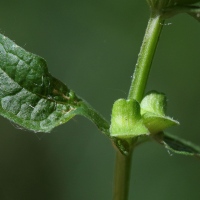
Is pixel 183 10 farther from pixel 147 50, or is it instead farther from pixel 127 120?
pixel 127 120

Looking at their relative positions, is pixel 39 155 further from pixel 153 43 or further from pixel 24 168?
pixel 153 43

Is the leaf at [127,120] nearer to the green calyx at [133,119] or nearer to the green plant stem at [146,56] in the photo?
the green calyx at [133,119]

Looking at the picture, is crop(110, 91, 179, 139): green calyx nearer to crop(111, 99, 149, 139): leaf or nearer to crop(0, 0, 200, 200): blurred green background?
crop(111, 99, 149, 139): leaf

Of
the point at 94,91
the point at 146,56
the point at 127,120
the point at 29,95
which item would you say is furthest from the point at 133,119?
the point at 94,91

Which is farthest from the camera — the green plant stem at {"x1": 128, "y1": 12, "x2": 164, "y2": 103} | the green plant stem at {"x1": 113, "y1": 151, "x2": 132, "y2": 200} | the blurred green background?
the blurred green background

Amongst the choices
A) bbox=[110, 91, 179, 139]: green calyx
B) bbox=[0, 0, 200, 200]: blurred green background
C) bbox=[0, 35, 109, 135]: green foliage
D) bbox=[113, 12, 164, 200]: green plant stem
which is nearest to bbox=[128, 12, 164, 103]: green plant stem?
bbox=[113, 12, 164, 200]: green plant stem

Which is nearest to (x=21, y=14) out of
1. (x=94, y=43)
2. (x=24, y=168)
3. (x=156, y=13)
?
(x=94, y=43)
